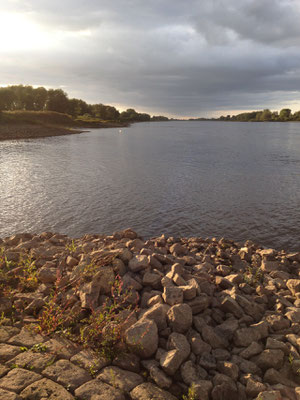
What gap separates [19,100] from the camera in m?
152

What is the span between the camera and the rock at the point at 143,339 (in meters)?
5.63

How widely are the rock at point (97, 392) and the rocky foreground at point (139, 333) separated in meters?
0.02

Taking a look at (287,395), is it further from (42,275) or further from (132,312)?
(42,275)

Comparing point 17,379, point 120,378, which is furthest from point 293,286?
point 17,379

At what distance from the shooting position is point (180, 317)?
20.5ft

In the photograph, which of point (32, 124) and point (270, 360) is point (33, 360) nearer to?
point (270, 360)

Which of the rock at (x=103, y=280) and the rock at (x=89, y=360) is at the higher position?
the rock at (x=103, y=280)

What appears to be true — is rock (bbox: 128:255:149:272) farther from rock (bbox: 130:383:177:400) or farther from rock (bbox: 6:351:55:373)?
rock (bbox: 130:383:177:400)

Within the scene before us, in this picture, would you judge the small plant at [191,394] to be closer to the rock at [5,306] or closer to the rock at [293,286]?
the rock at [5,306]

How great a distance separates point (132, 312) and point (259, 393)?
9.41 ft

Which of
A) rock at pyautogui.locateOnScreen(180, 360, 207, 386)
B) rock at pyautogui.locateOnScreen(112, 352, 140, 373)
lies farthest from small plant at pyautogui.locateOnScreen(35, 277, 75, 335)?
rock at pyautogui.locateOnScreen(180, 360, 207, 386)

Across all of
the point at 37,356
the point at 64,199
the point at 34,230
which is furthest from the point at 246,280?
the point at 64,199

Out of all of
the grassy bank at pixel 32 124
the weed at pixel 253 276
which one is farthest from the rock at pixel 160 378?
the grassy bank at pixel 32 124

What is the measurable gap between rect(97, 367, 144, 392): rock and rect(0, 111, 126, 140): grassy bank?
287 feet
